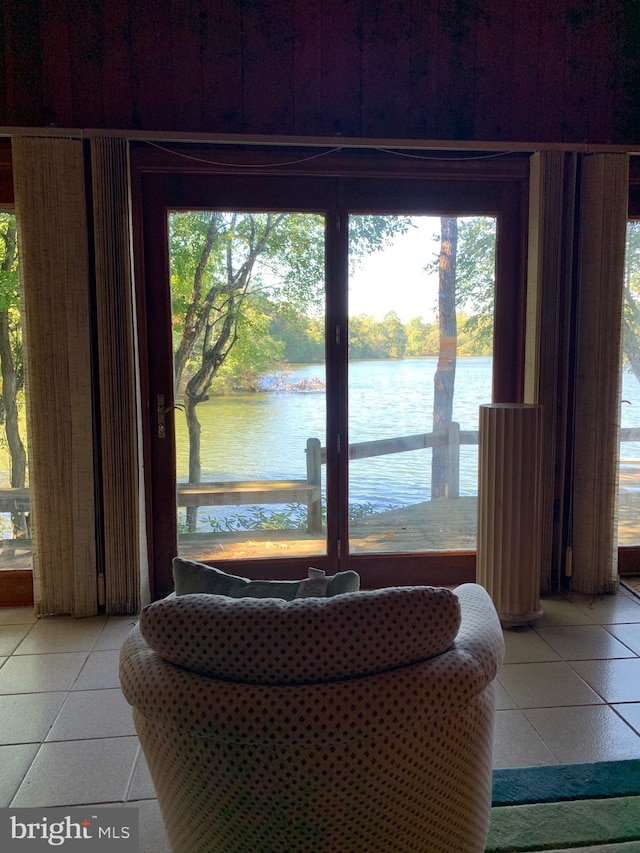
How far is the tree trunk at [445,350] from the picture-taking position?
352 cm

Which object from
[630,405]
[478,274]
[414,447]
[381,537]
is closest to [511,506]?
[414,447]

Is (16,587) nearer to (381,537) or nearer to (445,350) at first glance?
(381,537)

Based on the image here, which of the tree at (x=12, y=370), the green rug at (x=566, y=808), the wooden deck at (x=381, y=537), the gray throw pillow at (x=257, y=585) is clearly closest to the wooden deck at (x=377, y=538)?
the wooden deck at (x=381, y=537)

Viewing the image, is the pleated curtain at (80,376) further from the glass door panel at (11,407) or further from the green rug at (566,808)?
the green rug at (566,808)

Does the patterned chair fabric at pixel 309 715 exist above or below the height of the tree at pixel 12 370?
below

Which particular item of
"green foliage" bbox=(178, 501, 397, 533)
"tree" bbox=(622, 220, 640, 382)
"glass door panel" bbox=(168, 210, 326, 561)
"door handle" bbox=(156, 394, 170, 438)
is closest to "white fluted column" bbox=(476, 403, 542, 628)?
"green foliage" bbox=(178, 501, 397, 533)

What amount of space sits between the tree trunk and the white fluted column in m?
0.48

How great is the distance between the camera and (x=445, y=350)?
11.7ft

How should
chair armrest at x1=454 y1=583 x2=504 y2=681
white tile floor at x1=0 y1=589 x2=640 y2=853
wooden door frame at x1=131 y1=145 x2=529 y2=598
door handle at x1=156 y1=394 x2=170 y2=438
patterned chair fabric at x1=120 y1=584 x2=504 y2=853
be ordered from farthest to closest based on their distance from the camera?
door handle at x1=156 y1=394 x2=170 y2=438 → wooden door frame at x1=131 y1=145 x2=529 y2=598 → white tile floor at x1=0 y1=589 x2=640 y2=853 → chair armrest at x1=454 y1=583 x2=504 y2=681 → patterned chair fabric at x1=120 y1=584 x2=504 y2=853

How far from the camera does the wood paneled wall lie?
3.08 metres

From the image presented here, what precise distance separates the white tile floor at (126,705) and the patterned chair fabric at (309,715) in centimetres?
81

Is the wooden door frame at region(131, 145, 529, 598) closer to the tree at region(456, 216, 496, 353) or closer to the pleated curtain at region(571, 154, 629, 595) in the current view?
the tree at region(456, 216, 496, 353)

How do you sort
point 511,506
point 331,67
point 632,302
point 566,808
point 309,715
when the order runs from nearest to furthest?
point 309,715
point 566,808
point 511,506
point 331,67
point 632,302

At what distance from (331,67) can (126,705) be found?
3111 millimetres
